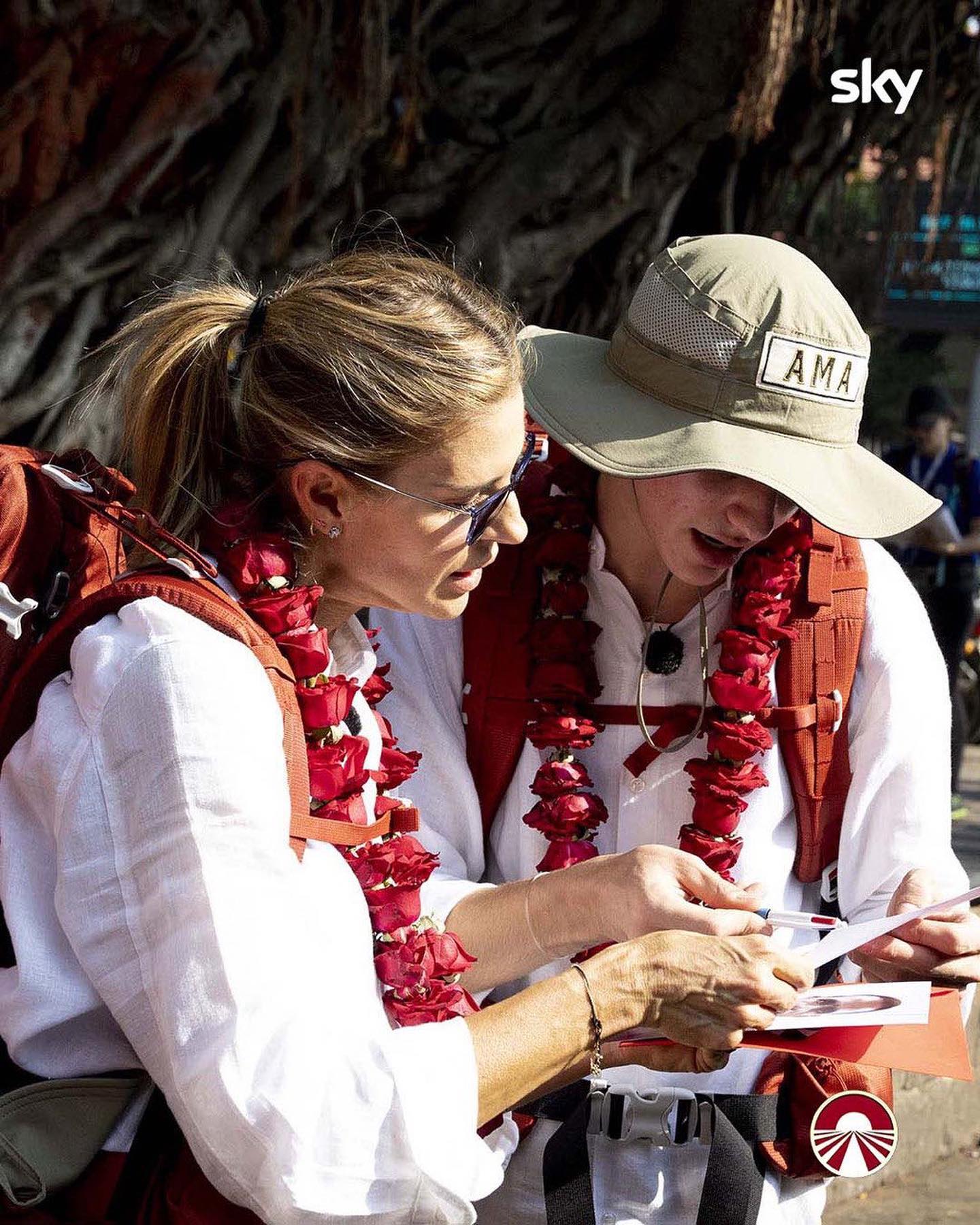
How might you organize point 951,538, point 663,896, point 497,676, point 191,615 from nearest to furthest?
point 191,615, point 663,896, point 497,676, point 951,538

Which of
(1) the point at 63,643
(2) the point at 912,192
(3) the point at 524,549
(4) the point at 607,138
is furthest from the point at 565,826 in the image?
(2) the point at 912,192

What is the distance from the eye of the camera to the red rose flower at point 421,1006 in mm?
1558

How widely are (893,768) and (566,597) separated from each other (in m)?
0.49

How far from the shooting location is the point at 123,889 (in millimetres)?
1291

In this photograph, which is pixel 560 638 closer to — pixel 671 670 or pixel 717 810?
pixel 671 670

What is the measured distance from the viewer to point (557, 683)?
204 centimetres

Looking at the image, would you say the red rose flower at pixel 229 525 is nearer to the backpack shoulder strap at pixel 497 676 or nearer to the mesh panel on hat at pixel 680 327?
the backpack shoulder strap at pixel 497 676

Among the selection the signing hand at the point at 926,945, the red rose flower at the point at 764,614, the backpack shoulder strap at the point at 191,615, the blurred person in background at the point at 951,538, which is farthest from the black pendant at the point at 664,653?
the blurred person in background at the point at 951,538

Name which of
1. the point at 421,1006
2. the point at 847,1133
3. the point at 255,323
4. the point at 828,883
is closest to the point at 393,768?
the point at 421,1006

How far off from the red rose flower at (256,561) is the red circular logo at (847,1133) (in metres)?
1.00

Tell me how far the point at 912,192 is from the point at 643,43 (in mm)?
1547

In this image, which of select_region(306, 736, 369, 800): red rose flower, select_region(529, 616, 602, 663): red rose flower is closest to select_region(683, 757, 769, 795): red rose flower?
select_region(529, 616, 602, 663): red rose flower

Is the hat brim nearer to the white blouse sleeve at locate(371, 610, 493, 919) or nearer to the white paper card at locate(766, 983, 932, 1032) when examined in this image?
the white blouse sleeve at locate(371, 610, 493, 919)

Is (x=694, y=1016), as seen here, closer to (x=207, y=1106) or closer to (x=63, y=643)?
(x=207, y=1106)
